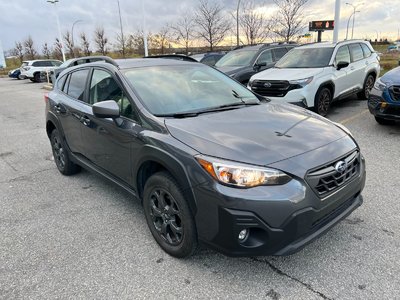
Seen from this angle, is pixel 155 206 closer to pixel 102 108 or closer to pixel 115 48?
pixel 102 108

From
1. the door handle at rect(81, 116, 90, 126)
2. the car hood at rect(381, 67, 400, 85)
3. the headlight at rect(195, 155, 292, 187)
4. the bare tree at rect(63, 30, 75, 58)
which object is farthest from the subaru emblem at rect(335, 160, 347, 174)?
the bare tree at rect(63, 30, 75, 58)

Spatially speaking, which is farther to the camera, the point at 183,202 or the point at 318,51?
the point at 318,51

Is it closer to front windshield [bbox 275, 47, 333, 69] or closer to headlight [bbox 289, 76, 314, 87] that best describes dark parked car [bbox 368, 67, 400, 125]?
headlight [bbox 289, 76, 314, 87]

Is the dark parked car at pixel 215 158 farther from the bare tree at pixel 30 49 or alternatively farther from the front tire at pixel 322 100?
the bare tree at pixel 30 49

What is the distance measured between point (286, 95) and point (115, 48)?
40100mm

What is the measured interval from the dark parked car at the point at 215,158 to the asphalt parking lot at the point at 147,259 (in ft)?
0.97

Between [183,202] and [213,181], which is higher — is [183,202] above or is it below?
below

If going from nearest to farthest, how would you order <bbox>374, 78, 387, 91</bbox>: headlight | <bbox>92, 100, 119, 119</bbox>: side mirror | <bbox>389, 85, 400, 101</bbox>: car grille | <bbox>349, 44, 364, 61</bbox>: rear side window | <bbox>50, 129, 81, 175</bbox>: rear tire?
<bbox>92, 100, 119, 119</bbox>: side mirror < <bbox>50, 129, 81, 175</bbox>: rear tire < <bbox>389, 85, 400, 101</bbox>: car grille < <bbox>374, 78, 387, 91</bbox>: headlight < <bbox>349, 44, 364, 61</bbox>: rear side window

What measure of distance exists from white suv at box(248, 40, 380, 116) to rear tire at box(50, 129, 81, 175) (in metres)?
4.28

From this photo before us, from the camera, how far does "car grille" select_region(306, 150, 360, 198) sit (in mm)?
2441

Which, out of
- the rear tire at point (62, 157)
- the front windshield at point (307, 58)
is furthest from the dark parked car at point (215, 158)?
the front windshield at point (307, 58)

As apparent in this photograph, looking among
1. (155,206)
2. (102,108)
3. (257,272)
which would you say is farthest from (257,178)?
(102,108)

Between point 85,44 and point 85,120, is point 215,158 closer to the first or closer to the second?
point 85,120

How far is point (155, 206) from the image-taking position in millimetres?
3037
